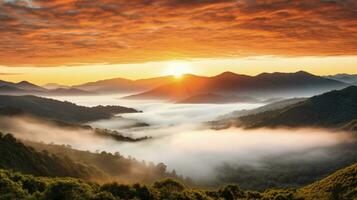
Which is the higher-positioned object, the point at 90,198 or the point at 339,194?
the point at 90,198

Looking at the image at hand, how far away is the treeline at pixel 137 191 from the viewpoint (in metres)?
53.2

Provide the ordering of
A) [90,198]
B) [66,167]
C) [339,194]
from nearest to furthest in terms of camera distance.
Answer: [90,198]
[339,194]
[66,167]

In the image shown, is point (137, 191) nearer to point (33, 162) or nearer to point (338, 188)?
point (338, 188)

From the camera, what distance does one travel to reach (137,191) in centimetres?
5997

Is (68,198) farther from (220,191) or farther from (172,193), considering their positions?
(220,191)

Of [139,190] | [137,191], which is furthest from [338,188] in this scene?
[137,191]

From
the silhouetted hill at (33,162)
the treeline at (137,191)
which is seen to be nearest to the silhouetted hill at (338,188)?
the treeline at (137,191)

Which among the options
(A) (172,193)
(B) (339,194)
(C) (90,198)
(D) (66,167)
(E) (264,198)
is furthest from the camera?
(D) (66,167)

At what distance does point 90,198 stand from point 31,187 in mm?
17745

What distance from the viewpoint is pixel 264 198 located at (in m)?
79.2

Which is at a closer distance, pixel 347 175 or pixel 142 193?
pixel 142 193

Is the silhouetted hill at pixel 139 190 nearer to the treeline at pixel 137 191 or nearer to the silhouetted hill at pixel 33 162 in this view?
the treeline at pixel 137 191

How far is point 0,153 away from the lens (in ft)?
395

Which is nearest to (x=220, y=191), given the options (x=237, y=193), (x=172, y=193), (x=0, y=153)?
(x=237, y=193)
